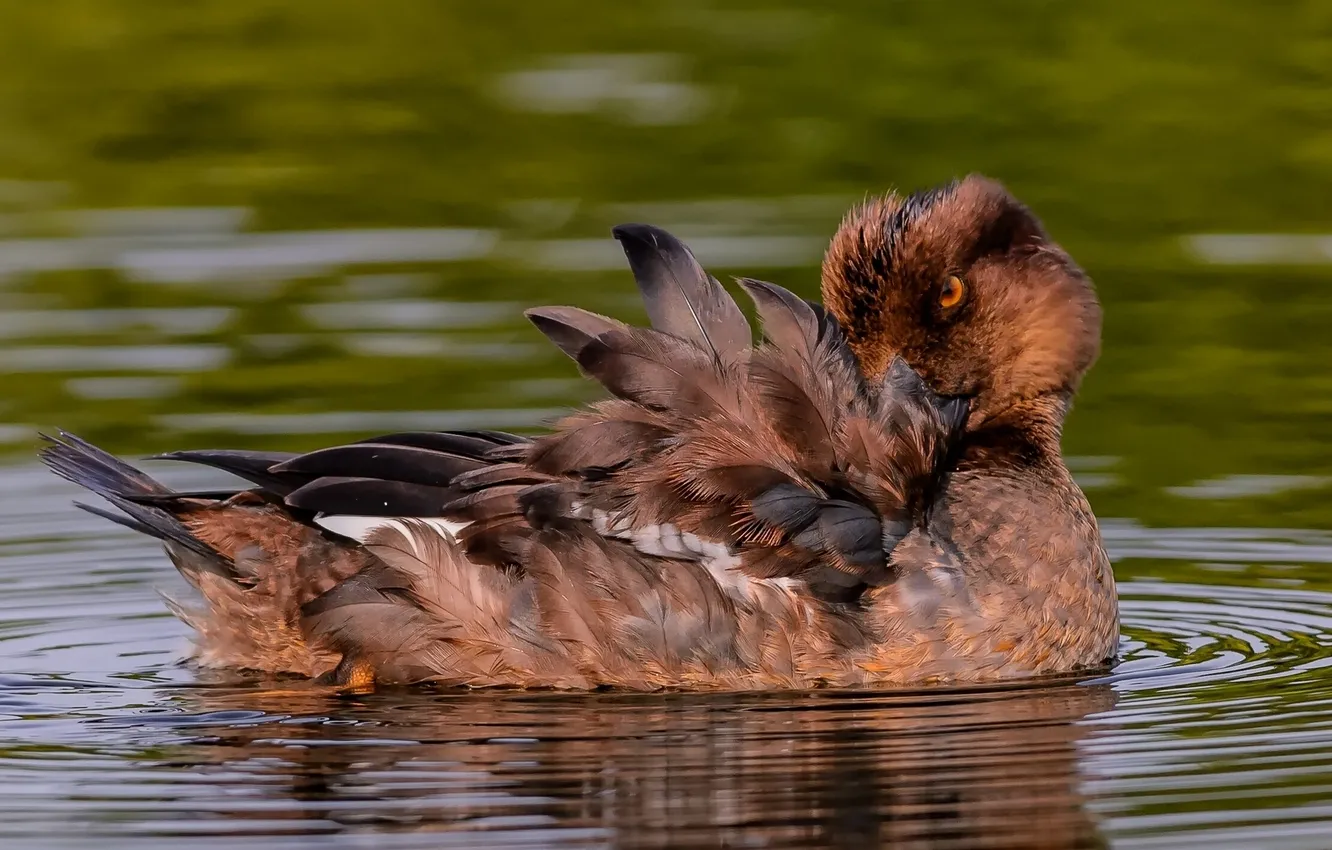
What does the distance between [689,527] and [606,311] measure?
4.97m

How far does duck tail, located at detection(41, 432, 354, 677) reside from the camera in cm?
875

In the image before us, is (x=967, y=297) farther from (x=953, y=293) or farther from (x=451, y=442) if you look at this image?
(x=451, y=442)

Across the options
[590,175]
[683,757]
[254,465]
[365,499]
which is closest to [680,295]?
[365,499]

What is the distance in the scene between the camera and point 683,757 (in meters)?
7.50

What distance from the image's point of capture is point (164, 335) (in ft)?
43.9

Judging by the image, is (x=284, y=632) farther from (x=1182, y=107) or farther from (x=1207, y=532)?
(x=1182, y=107)

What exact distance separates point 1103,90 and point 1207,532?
776 centimetres

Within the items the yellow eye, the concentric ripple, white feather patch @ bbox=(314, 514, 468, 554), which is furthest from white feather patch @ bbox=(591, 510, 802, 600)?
the yellow eye

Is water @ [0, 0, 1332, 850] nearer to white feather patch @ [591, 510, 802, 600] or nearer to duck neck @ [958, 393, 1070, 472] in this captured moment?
white feather patch @ [591, 510, 802, 600]

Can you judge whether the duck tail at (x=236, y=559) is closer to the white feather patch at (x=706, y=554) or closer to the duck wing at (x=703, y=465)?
the duck wing at (x=703, y=465)

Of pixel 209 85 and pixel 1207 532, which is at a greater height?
pixel 209 85

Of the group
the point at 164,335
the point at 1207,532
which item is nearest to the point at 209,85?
the point at 164,335

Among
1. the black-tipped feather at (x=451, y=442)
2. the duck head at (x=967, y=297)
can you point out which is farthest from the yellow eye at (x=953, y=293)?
the black-tipped feather at (x=451, y=442)

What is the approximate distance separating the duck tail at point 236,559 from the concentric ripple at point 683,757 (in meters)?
0.19
